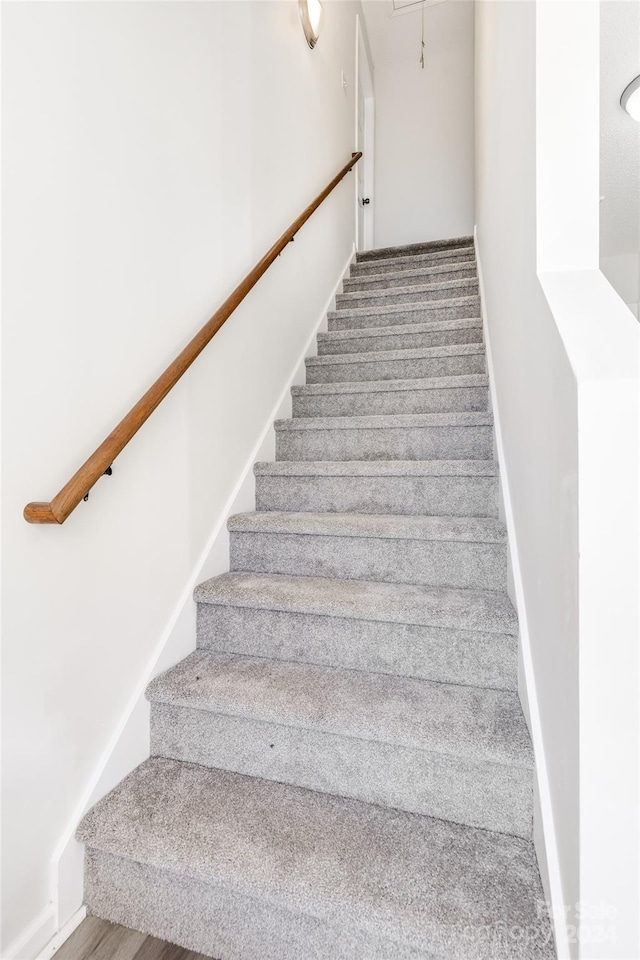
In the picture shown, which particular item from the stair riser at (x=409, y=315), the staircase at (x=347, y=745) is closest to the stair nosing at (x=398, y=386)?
the staircase at (x=347, y=745)

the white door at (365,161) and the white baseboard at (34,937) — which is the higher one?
the white door at (365,161)

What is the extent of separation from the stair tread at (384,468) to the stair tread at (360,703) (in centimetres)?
75

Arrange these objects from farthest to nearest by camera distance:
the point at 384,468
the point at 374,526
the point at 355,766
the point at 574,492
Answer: the point at 384,468 < the point at 374,526 < the point at 355,766 < the point at 574,492

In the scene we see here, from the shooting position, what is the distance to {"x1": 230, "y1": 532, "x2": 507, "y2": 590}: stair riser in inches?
59.6

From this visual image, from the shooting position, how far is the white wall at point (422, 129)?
4.35 m

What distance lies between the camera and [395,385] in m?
2.30

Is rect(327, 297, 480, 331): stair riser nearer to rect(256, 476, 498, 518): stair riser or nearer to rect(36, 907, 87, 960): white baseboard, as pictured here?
rect(256, 476, 498, 518): stair riser

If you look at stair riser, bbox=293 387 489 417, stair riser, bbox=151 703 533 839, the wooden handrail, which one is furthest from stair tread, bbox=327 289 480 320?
stair riser, bbox=151 703 533 839

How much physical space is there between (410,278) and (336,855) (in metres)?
3.29

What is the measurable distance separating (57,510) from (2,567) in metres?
A: 0.14

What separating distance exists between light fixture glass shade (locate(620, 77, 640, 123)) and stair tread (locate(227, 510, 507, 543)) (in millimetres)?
2093

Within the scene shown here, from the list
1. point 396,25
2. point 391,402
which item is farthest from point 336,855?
point 396,25

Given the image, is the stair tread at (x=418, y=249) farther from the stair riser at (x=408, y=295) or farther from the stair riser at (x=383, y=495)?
the stair riser at (x=383, y=495)

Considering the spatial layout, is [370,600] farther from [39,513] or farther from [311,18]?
[311,18]
